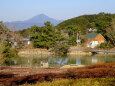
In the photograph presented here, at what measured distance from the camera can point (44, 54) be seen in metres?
59.0

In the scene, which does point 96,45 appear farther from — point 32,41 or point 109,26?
point 32,41

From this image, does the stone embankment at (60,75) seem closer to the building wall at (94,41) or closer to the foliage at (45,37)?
the foliage at (45,37)

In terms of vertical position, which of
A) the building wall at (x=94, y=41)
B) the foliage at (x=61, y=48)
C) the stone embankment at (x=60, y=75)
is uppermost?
the building wall at (x=94, y=41)

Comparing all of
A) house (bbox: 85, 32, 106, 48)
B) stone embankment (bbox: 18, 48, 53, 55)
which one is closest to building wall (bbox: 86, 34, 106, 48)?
house (bbox: 85, 32, 106, 48)

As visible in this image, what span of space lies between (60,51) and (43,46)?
5698 mm

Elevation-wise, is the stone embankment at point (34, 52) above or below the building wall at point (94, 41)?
below

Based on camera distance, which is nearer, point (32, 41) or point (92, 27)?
point (32, 41)

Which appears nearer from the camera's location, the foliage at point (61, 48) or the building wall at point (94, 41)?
the foliage at point (61, 48)

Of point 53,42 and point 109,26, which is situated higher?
point 109,26

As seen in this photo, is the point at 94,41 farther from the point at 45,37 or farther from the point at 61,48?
the point at 45,37

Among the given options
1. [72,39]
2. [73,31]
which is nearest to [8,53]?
[72,39]

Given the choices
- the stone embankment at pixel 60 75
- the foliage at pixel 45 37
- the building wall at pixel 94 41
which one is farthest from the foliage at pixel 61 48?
the stone embankment at pixel 60 75

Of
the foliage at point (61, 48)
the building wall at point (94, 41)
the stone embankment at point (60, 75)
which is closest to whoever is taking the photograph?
the stone embankment at point (60, 75)

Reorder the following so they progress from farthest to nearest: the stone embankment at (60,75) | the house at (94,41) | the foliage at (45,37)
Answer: the house at (94,41), the foliage at (45,37), the stone embankment at (60,75)
